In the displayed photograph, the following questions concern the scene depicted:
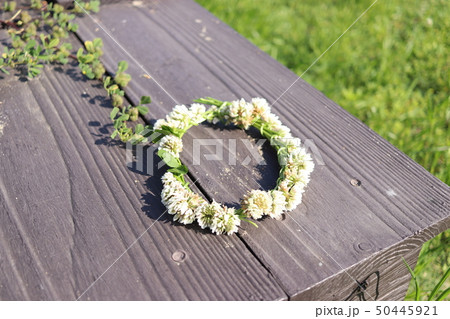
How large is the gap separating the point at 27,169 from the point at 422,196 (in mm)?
1338

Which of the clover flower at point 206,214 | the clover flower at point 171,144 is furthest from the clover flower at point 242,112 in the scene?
the clover flower at point 206,214

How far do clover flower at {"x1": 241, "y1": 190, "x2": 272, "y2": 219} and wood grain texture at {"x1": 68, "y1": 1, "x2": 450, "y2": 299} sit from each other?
0.05 meters

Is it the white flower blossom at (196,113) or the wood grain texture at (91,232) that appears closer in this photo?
the wood grain texture at (91,232)

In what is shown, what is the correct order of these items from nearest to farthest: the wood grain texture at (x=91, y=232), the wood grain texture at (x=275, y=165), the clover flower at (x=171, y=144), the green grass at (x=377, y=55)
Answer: the wood grain texture at (x=91, y=232) < the wood grain texture at (x=275, y=165) < the clover flower at (x=171, y=144) < the green grass at (x=377, y=55)

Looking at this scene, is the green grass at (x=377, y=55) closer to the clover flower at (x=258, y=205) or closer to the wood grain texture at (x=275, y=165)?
the wood grain texture at (x=275, y=165)

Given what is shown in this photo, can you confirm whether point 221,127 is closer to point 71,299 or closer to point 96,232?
point 96,232

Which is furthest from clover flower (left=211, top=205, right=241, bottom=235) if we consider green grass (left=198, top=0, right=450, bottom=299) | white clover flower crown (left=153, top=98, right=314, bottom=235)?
green grass (left=198, top=0, right=450, bottom=299)

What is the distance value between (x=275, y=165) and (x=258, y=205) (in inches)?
11.7

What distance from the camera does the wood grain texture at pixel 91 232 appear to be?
1.27 m

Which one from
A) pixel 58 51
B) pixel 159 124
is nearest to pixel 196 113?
pixel 159 124

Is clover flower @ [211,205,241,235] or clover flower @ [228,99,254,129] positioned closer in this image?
clover flower @ [211,205,241,235]

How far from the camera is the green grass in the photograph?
3.16 m

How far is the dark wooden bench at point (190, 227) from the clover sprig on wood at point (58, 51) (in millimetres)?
54

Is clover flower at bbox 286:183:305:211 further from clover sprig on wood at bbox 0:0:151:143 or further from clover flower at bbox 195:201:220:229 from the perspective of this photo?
clover sprig on wood at bbox 0:0:151:143
